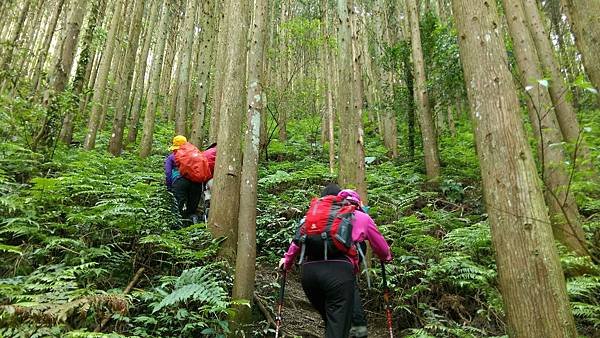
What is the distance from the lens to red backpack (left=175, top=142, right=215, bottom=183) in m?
6.71

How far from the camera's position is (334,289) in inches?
143

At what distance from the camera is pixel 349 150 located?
6.35 metres

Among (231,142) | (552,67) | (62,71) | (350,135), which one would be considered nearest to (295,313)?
(231,142)

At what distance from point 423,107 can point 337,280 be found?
25.3 ft

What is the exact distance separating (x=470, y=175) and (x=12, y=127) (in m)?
9.92

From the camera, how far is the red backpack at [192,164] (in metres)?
6.71

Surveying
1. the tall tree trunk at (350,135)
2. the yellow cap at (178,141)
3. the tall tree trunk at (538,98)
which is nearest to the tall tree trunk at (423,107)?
the tall tree trunk at (538,98)

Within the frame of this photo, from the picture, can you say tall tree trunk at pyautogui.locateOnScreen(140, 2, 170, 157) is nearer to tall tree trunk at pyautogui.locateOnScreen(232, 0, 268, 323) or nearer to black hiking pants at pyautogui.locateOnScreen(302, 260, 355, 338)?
tall tree trunk at pyautogui.locateOnScreen(232, 0, 268, 323)

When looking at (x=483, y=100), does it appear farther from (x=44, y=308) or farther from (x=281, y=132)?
(x=281, y=132)

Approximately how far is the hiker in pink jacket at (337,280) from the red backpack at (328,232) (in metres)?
0.06

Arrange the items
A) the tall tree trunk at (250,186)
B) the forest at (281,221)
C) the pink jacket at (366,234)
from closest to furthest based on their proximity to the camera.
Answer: the forest at (281,221)
the pink jacket at (366,234)
the tall tree trunk at (250,186)

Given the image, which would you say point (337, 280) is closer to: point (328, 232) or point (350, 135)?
point (328, 232)

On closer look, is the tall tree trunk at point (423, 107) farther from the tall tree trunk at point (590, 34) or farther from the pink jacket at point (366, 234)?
the pink jacket at point (366, 234)

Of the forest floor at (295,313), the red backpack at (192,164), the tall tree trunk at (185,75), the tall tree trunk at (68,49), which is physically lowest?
the forest floor at (295,313)
